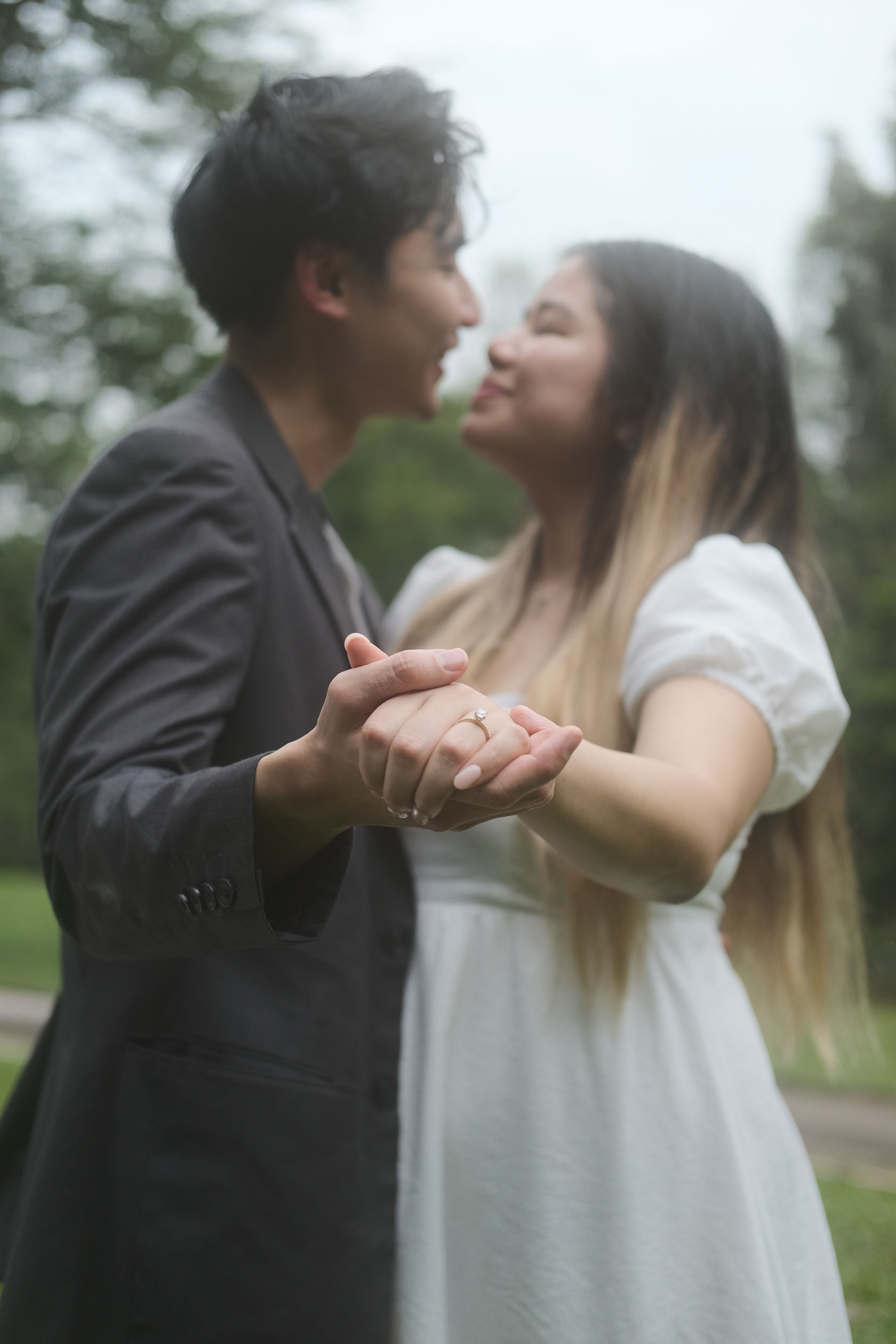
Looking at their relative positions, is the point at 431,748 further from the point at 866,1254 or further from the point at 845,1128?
the point at 845,1128

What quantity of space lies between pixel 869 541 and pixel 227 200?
61.9 feet

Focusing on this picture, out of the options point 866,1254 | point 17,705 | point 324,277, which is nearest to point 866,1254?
point 866,1254

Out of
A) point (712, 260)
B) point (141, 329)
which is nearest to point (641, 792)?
point (712, 260)

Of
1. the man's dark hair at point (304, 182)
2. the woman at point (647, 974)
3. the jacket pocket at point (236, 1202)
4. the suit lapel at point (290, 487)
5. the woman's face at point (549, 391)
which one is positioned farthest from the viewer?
the woman's face at point (549, 391)

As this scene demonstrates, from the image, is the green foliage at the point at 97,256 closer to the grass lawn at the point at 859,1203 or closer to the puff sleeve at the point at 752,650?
the grass lawn at the point at 859,1203

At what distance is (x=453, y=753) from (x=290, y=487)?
97 cm

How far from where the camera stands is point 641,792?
156 cm

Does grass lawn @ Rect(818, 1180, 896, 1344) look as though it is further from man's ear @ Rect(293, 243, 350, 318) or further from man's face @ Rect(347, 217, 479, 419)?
man's ear @ Rect(293, 243, 350, 318)

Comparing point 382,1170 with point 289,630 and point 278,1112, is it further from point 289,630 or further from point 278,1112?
point 289,630

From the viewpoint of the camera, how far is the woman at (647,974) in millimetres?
1904

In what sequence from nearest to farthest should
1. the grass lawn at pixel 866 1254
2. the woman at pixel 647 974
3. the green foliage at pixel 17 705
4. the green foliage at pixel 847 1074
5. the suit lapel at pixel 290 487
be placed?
the woman at pixel 647 974, the suit lapel at pixel 290 487, the grass lawn at pixel 866 1254, the green foliage at pixel 847 1074, the green foliage at pixel 17 705

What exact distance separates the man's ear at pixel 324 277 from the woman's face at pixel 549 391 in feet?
1.59

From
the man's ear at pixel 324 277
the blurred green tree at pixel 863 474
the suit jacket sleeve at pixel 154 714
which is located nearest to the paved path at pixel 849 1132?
the man's ear at pixel 324 277

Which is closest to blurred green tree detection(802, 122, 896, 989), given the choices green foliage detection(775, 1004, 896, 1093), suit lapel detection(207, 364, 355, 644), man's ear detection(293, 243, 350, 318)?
green foliage detection(775, 1004, 896, 1093)
